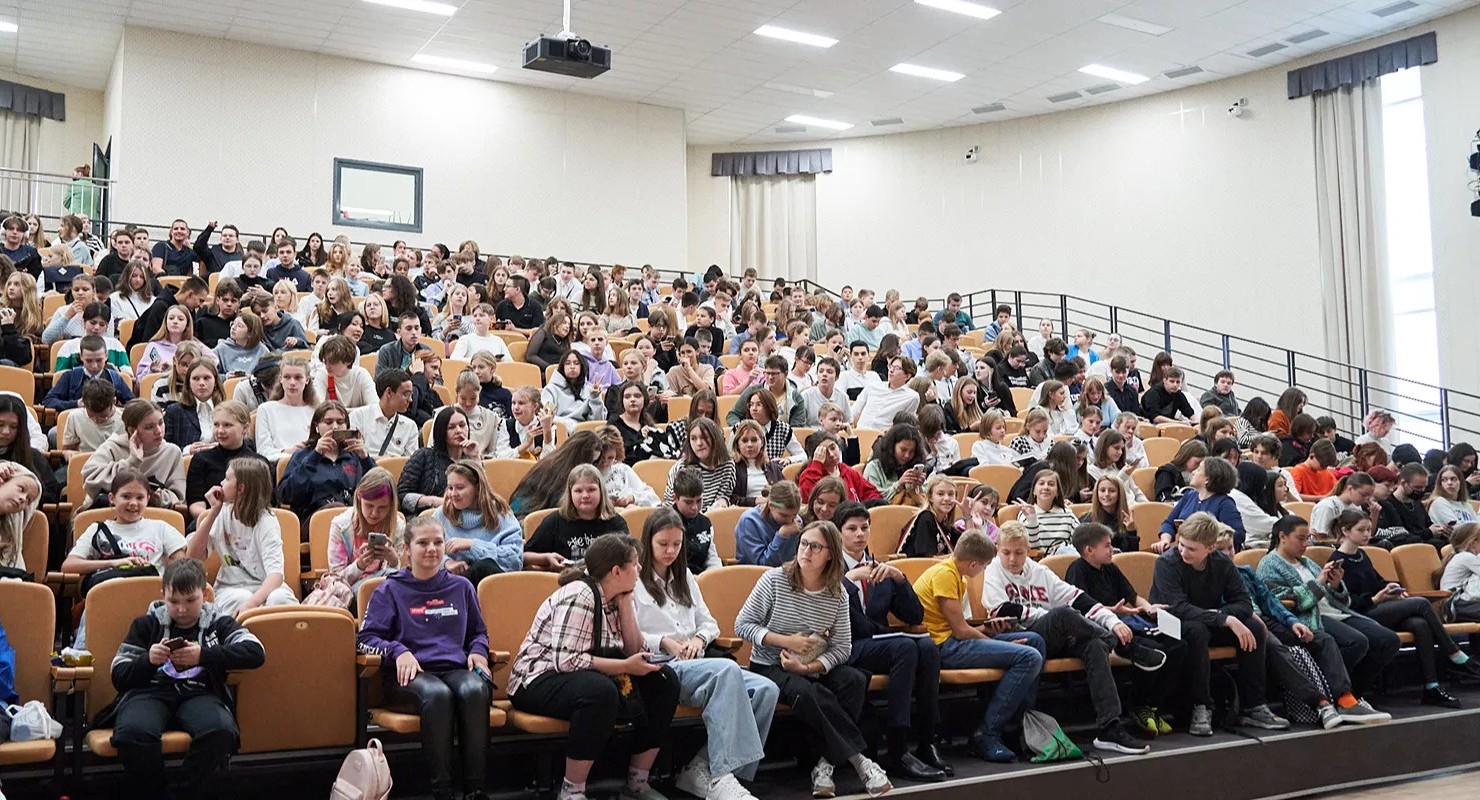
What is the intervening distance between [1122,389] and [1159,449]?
129 centimetres

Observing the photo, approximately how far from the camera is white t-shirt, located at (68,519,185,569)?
4.24 metres

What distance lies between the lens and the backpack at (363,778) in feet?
11.4

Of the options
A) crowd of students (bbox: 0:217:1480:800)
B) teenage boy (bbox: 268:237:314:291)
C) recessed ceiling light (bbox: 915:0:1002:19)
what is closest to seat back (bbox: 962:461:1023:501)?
crowd of students (bbox: 0:217:1480:800)

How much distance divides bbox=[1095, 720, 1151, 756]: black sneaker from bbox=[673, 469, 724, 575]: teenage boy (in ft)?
5.28

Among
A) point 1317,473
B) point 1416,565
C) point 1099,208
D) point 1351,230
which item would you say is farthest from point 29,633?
point 1099,208

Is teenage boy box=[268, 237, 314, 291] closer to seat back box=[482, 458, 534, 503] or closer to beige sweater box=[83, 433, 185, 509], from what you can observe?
seat back box=[482, 458, 534, 503]

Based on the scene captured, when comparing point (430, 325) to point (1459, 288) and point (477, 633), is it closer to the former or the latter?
point (477, 633)

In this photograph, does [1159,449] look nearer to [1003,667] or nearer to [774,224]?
[1003,667]

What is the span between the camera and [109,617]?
3.78 m

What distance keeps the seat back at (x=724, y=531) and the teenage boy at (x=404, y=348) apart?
7.52 feet

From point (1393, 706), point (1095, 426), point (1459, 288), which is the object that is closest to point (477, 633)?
point (1393, 706)

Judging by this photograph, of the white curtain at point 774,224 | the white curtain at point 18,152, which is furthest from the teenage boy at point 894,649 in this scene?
the white curtain at point 774,224

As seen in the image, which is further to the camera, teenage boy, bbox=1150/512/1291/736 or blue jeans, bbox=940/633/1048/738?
teenage boy, bbox=1150/512/1291/736

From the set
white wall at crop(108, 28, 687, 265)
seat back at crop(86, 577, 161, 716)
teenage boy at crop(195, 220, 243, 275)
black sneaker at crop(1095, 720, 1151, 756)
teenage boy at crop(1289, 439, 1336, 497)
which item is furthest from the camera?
white wall at crop(108, 28, 687, 265)
